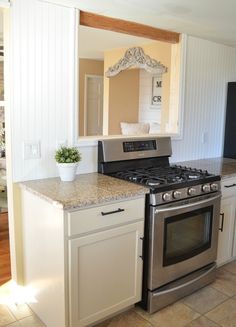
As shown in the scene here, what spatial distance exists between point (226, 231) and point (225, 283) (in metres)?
0.43

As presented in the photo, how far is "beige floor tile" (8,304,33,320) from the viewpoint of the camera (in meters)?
2.17

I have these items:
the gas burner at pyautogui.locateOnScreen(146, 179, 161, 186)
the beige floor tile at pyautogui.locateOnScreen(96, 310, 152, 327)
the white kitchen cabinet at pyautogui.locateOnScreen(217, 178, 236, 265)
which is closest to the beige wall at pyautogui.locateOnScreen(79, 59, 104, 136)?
the white kitchen cabinet at pyautogui.locateOnScreen(217, 178, 236, 265)

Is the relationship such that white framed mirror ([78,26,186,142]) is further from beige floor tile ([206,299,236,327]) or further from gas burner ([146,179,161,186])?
beige floor tile ([206,299,236,327])

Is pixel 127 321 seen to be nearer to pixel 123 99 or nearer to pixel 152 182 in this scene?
pixel 152 182

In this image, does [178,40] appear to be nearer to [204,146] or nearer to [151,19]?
[151,19]

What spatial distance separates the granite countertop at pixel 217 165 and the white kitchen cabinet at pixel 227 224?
67mm

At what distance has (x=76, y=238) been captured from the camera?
5.96 feet

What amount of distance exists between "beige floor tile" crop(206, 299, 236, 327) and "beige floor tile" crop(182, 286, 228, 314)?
1.6 inches

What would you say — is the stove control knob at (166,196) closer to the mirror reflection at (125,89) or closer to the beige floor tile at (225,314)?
the beige floor tile at (225,314)

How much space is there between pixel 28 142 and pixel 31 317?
1164 mm

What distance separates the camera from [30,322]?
6.90ft

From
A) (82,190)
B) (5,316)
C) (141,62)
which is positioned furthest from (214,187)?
(141,62)

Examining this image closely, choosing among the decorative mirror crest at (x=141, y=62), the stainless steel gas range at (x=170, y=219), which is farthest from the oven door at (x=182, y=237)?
the decorative mirror crest at (x=141, y=62)

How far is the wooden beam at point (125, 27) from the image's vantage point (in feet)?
7.85
